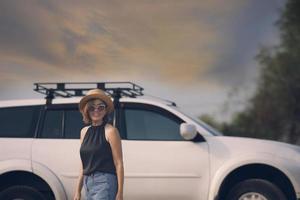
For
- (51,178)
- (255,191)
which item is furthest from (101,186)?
(255,191)

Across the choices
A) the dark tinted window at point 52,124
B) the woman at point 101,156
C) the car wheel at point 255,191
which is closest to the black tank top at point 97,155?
the woman at point 101,156

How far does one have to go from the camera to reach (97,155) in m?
4.98

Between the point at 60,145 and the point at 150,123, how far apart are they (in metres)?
A: 1.16

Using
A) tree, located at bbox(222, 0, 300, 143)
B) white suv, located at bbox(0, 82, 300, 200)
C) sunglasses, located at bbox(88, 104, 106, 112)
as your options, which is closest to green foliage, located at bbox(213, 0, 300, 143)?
tree, located at bbox(222, 0, 300, 143)

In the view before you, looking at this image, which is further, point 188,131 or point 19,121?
point 19,121

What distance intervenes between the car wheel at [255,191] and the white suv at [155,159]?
1cm

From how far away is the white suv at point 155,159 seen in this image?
Result: 7.36m

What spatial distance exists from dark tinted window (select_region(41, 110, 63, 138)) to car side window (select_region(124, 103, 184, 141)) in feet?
2.81

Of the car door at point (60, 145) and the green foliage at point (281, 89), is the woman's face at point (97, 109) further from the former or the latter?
the green foliage at point (281, 89)

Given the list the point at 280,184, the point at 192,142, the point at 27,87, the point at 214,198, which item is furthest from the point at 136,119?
the point at 27,87

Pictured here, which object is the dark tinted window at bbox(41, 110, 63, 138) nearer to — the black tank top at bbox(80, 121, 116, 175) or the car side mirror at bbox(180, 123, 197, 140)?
the car side mirror at bbox(180, 123, 197, 140)

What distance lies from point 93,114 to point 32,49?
15373 mm

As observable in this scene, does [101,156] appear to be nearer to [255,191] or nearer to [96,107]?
[96,107]

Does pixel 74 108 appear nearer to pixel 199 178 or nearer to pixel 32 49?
pixel 199 178
